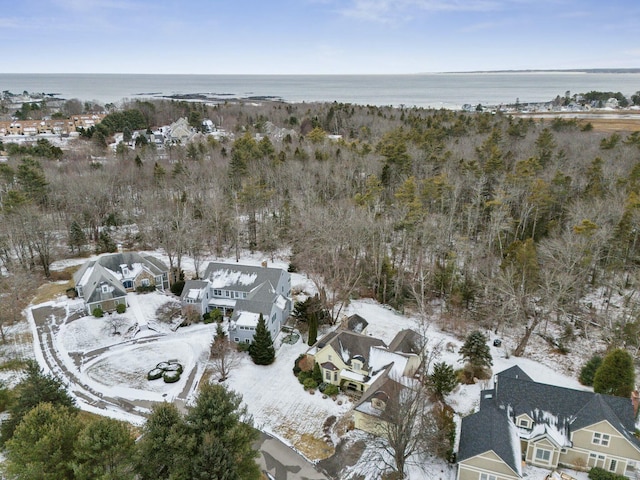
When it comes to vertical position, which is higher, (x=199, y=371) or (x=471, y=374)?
(x=471, y=374)

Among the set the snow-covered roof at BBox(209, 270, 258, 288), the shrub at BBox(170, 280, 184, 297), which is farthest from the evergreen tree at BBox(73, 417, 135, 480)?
the shrub at BBox(170, 280, 184, 297)

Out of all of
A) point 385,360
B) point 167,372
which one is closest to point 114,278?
point 167,372

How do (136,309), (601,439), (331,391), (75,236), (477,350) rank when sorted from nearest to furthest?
(601,439)
(331,391)
(477,350)
(136,309)
(75,236)

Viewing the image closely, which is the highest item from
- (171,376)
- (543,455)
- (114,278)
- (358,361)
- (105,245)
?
(114,278)

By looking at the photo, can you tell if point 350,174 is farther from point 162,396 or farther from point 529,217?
point 162,396

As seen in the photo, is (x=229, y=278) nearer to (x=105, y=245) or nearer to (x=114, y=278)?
(x=114, y=278)

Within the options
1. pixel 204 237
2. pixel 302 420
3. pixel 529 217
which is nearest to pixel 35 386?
pixel 302 420
